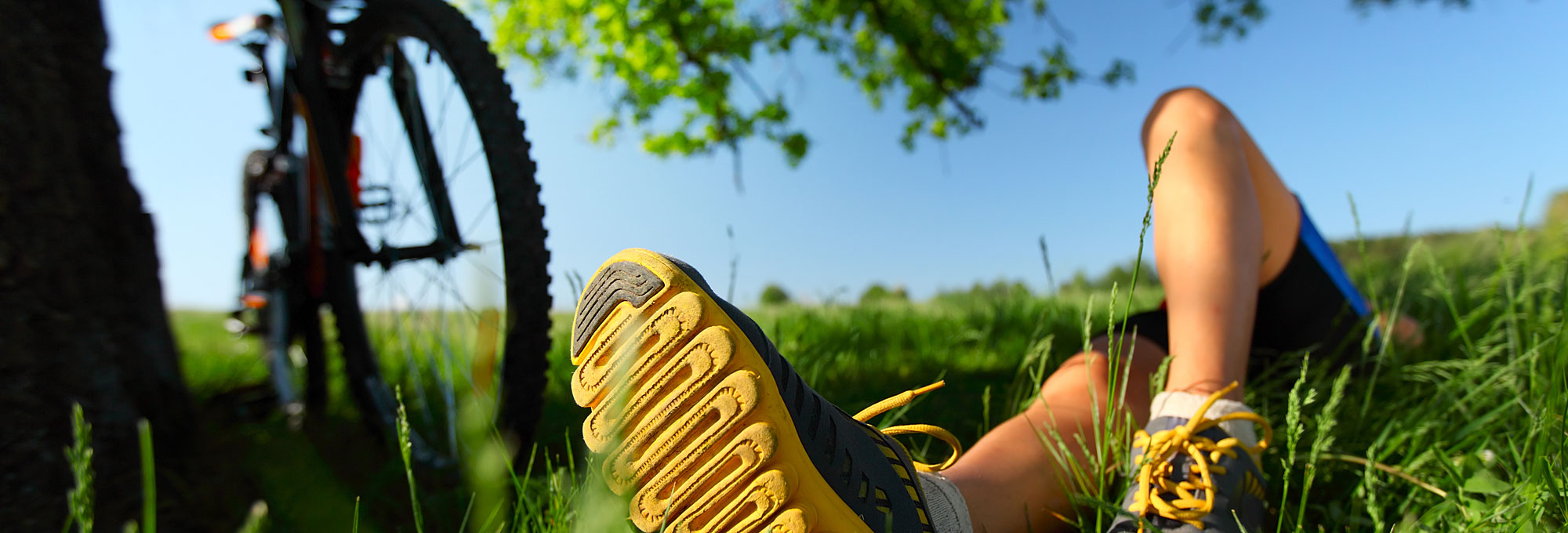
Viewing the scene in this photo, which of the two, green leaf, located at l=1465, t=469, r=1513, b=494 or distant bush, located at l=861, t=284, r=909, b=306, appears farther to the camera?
distant bush, located at l=861, t=284, r=909, b=306

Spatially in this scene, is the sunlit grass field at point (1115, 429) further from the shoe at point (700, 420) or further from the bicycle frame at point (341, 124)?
the bicycle frame at point (341, 124)

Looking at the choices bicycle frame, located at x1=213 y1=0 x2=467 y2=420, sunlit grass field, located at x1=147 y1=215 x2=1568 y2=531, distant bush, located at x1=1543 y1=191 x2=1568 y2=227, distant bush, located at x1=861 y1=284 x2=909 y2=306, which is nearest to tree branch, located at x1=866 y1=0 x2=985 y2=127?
distant bush, located at x1=861 y1=284 x2=909 y2=306

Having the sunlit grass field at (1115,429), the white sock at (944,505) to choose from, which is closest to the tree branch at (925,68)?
the sunlit grass field at (1115,429)

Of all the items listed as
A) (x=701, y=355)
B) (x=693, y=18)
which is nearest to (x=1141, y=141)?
(x=701, y=355)

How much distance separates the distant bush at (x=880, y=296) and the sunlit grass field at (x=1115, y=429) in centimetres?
55

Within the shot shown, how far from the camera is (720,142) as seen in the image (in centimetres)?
650

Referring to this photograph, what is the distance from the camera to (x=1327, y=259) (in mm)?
1506

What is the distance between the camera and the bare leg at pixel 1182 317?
104 centimetres

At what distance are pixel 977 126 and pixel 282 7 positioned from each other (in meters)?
5.86

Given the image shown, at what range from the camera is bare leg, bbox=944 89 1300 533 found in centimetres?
104

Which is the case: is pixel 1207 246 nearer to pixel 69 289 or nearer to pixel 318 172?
pixel 69 289

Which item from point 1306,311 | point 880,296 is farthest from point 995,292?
point 1306,311

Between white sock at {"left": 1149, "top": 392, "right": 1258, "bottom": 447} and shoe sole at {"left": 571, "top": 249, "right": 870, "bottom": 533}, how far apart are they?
544 mm

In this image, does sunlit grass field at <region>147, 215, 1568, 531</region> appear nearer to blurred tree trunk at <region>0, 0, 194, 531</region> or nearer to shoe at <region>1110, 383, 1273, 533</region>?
shoe at <region>1110, 383, 1273, 533</region>
